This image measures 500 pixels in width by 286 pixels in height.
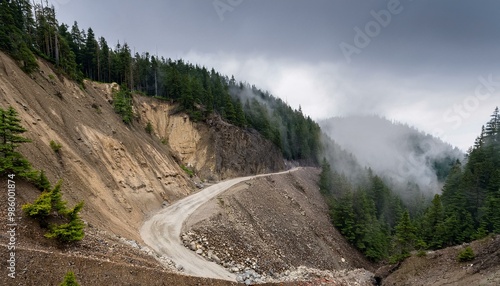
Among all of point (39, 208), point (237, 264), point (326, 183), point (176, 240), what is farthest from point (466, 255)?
point (326, 183)

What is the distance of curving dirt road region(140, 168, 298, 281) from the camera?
68.0 ft

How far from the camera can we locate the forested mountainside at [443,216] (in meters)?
36.5

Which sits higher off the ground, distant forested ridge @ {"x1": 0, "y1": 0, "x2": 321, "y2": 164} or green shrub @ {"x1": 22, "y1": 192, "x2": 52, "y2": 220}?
distant forested ridge @ {"x1": 0, "y1": 0, "x2": 321, "y2": 164}

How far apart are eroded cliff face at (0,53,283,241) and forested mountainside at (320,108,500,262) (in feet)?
88.4

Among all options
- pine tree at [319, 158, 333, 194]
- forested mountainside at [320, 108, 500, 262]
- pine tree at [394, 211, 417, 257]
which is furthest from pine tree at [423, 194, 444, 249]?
pine tree at [319, 158, 333, 194]

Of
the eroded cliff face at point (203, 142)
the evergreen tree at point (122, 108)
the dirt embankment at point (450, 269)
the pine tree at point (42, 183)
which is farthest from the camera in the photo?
the eroded cliff face at point (203, 142)

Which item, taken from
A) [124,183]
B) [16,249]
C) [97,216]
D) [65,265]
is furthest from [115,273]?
[124,183]

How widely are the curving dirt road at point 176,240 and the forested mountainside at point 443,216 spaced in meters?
23.4

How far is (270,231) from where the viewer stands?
34.7 meters

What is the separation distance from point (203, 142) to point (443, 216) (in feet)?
149

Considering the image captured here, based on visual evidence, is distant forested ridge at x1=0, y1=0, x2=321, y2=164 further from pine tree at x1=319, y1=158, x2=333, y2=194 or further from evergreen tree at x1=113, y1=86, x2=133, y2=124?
pine tree at x1=319, y1=158, x2=333, y2=194

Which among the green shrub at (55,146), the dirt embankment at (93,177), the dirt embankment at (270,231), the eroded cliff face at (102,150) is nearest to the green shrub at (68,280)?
the dirt embankment at (93,177)

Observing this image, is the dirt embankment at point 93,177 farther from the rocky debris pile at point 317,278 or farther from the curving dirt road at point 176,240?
the rocky debris pile at point 317,278

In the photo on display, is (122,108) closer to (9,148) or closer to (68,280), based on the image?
(9,148)
